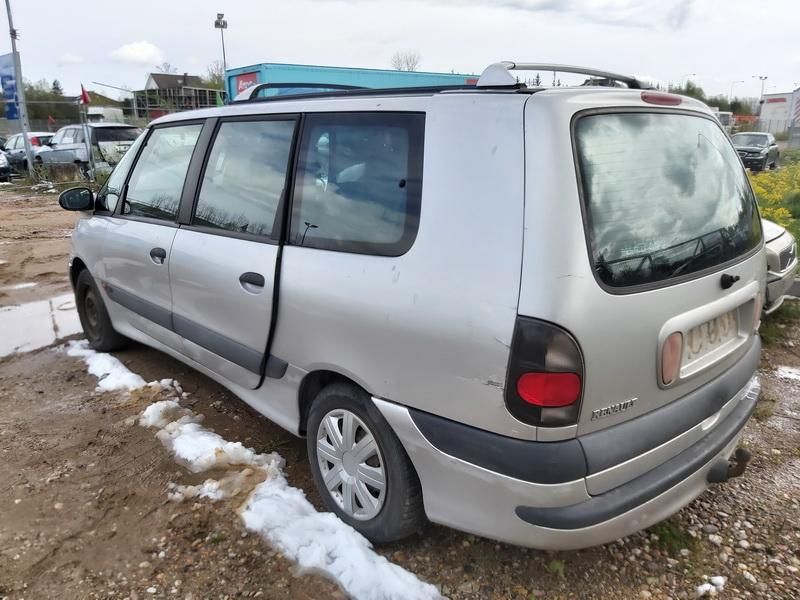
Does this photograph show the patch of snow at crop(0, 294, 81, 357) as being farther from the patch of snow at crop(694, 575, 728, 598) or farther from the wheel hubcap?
the patch of snow at crop(694, 575, 728, 598)

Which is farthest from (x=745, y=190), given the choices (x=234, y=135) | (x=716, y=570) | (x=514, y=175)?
(x=234, y=135)

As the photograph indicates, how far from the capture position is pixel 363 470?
7.99 feet

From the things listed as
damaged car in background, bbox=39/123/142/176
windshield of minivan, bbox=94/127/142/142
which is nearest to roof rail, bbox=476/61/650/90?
damaged car in background, bbox=39/123/142/176

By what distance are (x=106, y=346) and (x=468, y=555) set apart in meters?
3.41

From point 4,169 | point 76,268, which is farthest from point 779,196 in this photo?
point 4,169

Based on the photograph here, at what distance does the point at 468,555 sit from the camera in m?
2.47

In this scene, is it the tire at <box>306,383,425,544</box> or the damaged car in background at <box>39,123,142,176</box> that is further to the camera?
the damaged car in background at <box>39,123,142,176</box>

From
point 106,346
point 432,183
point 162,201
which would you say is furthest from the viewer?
point 106,346

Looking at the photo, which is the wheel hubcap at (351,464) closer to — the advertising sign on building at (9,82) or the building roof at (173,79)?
the advertising sign on building at (9,82)

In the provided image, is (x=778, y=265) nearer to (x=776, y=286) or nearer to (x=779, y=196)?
(x=776, y=286)

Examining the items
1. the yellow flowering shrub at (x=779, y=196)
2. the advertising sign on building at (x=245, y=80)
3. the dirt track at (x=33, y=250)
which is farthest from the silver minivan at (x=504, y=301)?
the advertising sign on building at (x=245, y=80)

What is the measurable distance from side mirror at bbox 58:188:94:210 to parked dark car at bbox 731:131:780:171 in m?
18.9

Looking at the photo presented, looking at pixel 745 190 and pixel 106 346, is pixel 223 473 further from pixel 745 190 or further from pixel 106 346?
pixel 745 190

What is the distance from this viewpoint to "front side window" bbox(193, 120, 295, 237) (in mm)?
2779
